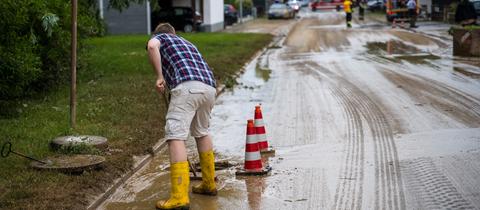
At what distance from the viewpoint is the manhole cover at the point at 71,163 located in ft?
25.6

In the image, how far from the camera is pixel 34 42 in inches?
485

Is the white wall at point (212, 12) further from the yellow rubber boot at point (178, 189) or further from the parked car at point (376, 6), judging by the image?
the yellow rubber boot at point (178, 189)

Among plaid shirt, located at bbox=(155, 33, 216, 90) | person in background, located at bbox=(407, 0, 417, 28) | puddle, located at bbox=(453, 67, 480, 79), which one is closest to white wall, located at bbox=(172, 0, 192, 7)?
person in background, located at bbox=(407, 0, 417, 28)

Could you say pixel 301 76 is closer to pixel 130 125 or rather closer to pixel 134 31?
pixel 130 125

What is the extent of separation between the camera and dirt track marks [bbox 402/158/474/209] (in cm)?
675

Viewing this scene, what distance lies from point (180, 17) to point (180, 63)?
3646cm

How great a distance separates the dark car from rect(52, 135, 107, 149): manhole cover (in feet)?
112

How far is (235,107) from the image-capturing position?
13.9m

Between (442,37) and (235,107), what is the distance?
66.9ft

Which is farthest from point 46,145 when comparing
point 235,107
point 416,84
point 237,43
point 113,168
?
point 237,43

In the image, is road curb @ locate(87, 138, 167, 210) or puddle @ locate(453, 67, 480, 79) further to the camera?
puddle @ locate(453, 67, 480, 79)

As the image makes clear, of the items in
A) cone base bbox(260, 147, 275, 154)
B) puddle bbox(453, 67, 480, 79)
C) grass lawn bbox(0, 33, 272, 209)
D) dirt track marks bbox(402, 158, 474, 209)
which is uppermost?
grass lawn bbox(0, 33, 272, 209)

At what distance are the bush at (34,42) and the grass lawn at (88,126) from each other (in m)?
0.38

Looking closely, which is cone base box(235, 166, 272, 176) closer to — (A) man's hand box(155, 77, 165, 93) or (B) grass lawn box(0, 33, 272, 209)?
(B) grass lawn box(0, 33, 272, 209)
